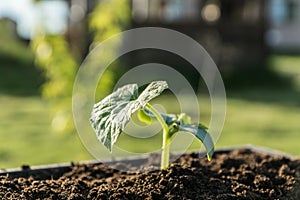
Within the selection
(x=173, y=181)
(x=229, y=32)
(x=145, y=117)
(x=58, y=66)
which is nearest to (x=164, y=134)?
(x=145, y=117)

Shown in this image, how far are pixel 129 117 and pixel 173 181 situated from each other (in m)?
0.24

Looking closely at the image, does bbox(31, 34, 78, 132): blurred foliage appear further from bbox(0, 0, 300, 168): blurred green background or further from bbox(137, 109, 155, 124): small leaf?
Result: bbox(137, 109, 155, 124): small leaf

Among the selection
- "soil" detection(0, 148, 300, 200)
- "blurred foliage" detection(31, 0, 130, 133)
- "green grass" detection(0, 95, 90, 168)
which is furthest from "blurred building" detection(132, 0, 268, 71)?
"soil" detection(0, 148, 300, 200)

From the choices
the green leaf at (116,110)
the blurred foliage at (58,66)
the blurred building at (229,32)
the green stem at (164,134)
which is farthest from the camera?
the blurred building at (229,32)

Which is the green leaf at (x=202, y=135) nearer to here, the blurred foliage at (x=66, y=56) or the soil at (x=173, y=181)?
the soil at (x=173, y=181)

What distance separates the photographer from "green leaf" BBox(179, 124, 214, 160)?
1.65 metres

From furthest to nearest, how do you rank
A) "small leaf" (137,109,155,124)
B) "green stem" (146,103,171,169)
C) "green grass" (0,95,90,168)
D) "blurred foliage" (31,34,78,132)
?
"blurred foliage" (31,34,78,132)
"green grass" (0,95,90,168)
"small leaf" (137,109,155,124)
"green stem" (146,103,171,169)

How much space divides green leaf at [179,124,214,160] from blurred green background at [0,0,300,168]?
9.53 feet

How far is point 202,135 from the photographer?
1709 millimetres

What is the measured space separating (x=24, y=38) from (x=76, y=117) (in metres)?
8.72

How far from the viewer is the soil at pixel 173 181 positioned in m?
1.64

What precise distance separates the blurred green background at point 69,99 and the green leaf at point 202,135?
9.53 ft

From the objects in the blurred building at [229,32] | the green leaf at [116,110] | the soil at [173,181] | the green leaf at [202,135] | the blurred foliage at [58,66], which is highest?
the blurred building at [229,32]

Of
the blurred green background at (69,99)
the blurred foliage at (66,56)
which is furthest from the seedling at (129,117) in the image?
the blurred foliage at (66,56)
